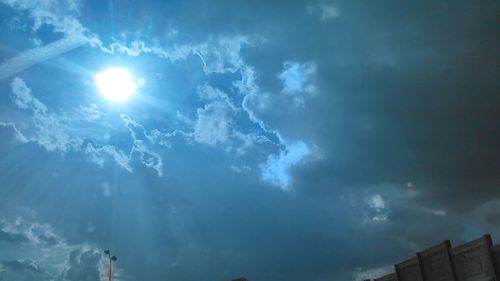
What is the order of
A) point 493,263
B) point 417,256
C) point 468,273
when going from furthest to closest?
point 417,256, point 468,273, point 493,263

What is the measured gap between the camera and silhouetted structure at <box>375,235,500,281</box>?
1231 cm

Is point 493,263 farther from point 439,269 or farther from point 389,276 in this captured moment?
point 389,276

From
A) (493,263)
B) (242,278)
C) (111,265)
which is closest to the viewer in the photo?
(493,263)

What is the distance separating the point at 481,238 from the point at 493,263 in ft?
2.56

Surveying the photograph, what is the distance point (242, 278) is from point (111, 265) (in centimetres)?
2649

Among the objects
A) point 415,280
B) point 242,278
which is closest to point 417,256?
point 415,280

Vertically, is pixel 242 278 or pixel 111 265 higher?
pixel 111 265

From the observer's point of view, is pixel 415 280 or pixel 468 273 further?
pixel 415 280

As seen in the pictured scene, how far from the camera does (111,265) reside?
4262 centimetres

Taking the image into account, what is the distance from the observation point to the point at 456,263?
532 inches

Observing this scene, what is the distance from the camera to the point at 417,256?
1520 cm

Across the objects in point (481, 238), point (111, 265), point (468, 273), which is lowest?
point (468, 273)

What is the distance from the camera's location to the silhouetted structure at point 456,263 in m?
12.3

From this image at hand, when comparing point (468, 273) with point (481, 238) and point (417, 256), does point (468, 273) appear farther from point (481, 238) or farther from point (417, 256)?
point (417, 256)
